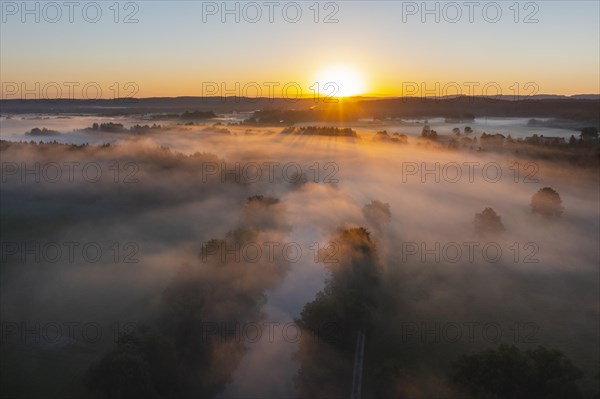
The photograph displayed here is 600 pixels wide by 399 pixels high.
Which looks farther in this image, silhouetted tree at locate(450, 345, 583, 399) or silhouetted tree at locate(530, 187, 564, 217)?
silhouetted tree at locate(530, 187, 564, 217)

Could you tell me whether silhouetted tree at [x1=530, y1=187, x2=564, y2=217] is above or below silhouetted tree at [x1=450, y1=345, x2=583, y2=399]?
above

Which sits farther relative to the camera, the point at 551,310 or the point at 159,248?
the point at 159,248

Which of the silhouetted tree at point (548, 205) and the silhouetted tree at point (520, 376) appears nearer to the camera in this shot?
the silhouetted tree at point (520, 376)

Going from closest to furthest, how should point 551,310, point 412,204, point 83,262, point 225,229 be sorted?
1. point 551,310
2. point 83,262
3. point 225,229
4. point 412,204

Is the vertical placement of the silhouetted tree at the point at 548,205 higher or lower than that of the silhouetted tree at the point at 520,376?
higher

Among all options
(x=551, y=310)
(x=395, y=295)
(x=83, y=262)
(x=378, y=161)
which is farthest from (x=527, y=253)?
(x=378, y=161)

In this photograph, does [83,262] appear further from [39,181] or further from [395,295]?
[39,181]

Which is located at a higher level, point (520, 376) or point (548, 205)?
point (548, 205)

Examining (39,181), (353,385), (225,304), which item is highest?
(39,181)
